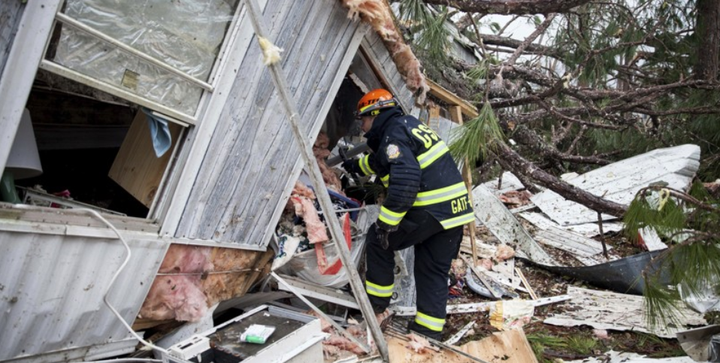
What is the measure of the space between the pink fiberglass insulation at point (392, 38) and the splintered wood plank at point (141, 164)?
137cm

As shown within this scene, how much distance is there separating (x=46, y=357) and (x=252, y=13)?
1866 millimetres

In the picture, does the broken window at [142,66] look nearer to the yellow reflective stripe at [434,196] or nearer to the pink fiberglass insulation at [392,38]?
the pink fiberglass insulation at [392,38]

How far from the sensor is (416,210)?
13.2ft

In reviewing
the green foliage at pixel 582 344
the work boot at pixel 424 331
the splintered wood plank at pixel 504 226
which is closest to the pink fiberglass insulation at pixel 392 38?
the work boot at pixel 424 331

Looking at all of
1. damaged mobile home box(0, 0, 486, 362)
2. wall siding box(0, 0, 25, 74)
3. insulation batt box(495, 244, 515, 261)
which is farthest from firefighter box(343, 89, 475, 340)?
wall siding box(0, 0, 25, 74)

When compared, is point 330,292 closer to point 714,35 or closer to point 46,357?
point 46,357

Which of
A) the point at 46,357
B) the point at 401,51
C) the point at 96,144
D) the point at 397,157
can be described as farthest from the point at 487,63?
the point at 46,357

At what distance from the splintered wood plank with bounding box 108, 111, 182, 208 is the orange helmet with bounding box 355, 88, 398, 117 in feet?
4.95

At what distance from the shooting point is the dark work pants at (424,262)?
4.09 metres

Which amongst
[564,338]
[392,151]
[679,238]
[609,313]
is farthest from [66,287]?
[609,313]

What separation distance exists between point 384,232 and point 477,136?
1.05 meters

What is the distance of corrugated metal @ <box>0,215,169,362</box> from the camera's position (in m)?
2.37

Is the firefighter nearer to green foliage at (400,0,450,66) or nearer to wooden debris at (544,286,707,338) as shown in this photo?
green foliage at (400,0,450,66)

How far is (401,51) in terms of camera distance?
13.8 feet
